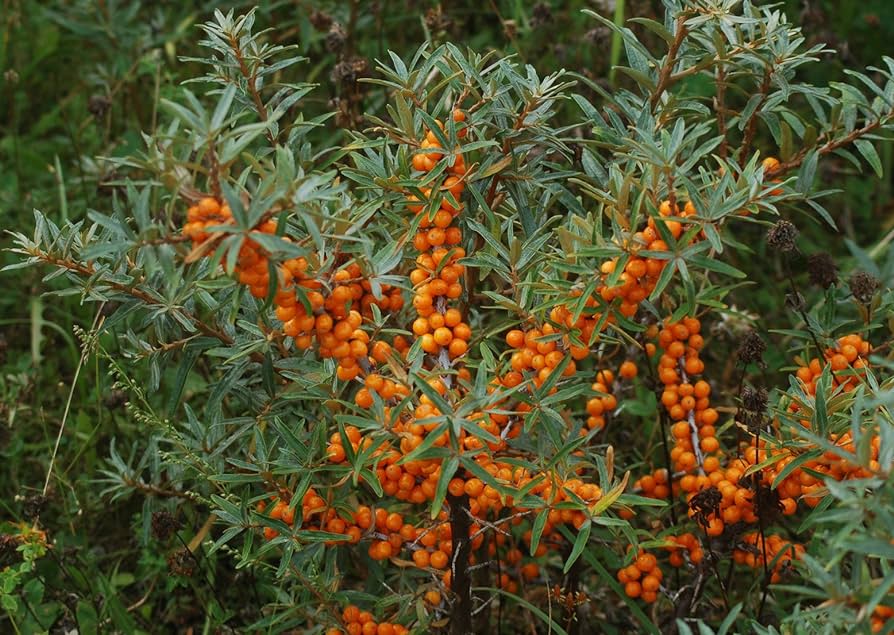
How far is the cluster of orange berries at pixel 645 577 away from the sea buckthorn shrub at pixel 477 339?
14 mm

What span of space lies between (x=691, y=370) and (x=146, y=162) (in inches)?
53.2

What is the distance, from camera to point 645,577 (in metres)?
2.37

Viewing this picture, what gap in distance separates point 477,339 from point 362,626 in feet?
2.28

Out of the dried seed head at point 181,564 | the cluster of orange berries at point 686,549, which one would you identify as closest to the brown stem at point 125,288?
the dried seed head at point 181,564

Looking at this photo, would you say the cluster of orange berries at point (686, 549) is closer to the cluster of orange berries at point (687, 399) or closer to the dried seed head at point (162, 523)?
the cluster of orange berries at point (687, 399)

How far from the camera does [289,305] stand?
1853mm

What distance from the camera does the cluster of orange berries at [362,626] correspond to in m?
2.22

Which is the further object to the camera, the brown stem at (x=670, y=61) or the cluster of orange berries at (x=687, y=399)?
the cluster of orange berries at (x=687, y=399)

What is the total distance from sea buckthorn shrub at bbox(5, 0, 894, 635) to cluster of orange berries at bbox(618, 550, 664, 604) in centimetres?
1

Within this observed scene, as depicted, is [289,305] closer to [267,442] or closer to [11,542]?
[267,442]

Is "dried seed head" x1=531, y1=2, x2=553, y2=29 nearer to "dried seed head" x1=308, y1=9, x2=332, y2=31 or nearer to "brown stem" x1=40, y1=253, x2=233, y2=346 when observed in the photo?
"dried seed head" x1=308, y1=9, x2=332, y2=31

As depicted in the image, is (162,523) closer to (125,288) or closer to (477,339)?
(125,288)

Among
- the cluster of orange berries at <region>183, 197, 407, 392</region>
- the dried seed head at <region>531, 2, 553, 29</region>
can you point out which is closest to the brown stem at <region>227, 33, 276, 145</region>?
the cluster of orange berries at <region>183, 197, 407, 392</region>

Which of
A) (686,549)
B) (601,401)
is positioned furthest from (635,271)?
(686,549)
